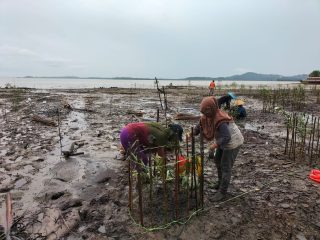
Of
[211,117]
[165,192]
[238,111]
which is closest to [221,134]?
[211,117]

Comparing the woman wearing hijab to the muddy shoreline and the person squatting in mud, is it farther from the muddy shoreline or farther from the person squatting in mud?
the person squatting in mud

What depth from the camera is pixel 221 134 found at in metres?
4.50

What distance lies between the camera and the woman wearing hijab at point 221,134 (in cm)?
441

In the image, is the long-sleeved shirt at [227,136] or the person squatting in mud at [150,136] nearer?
the long-sleeved shirt at [227,136]

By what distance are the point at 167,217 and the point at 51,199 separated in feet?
6.53

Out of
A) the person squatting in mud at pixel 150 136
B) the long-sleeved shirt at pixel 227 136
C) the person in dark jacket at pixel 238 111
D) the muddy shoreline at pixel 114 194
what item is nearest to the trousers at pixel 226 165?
the long-sleeved shirt at pixel 227 136

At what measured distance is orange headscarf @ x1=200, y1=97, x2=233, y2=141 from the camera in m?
4.38

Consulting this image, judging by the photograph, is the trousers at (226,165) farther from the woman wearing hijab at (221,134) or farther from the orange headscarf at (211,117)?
the orange headscarf at (211,117)

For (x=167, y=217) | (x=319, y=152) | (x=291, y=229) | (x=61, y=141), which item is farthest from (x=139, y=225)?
(x=61, y=141)

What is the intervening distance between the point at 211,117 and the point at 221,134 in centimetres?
29

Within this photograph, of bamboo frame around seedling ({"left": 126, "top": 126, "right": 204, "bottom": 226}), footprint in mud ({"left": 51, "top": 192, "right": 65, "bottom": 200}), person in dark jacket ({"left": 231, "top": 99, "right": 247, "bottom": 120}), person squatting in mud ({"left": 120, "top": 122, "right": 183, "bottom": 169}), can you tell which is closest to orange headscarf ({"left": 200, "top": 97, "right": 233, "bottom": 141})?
bamboo frame around seedling ({"left": 126, "top": 126, "right": 204, "bottom": 226})

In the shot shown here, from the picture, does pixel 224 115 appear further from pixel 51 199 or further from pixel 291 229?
pixel 51 199

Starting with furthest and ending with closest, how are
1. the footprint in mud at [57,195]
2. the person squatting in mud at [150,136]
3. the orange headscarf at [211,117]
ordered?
the person squatting in mud at [150,136]
the footprint in mud at [57,195]
the orange headscarf at [211,117]

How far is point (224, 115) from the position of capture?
4.50 meters
